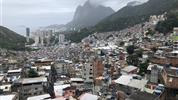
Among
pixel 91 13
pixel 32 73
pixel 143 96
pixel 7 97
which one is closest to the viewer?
pixel 143 96

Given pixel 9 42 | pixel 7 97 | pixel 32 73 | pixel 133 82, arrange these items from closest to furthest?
pixel 7 97
pixel 133 82
pixel 32 73
pixel 9 42

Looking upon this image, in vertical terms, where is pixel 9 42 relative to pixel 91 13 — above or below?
below

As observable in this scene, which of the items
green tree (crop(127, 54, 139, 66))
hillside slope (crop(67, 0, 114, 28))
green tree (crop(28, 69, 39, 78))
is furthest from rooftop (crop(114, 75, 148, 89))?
hillside slope (crop(67, 0, 114, 28))

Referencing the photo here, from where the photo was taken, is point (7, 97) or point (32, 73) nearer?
point (7, 97)

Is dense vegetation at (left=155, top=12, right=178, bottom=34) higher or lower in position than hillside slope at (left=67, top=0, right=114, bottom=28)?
lower

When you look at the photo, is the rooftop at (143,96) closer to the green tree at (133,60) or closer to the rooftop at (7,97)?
the rooftop at (7,97)

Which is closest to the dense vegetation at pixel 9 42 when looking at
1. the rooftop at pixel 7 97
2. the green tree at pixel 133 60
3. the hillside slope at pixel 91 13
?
the green tree at pixel 133 60

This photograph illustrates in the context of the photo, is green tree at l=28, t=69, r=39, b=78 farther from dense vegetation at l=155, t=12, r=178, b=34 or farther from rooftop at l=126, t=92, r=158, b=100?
dense vegetation at l=155, t=12, r=178, b=34

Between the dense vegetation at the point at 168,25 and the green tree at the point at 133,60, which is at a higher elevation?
the dense vegetation at the point at 168,25

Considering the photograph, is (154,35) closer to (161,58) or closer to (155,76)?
(161,58)

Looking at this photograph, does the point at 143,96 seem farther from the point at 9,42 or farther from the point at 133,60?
the point at 9,42

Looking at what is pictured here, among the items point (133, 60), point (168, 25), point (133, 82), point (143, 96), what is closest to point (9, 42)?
point (168, 25)
